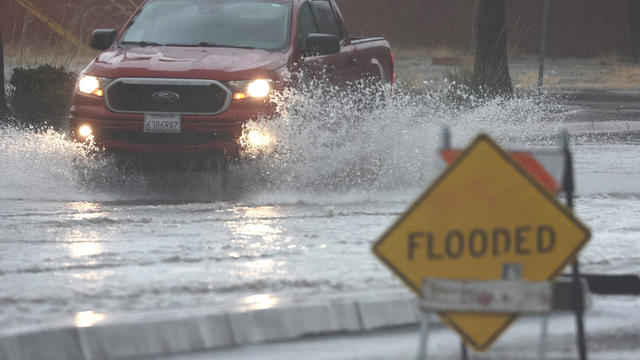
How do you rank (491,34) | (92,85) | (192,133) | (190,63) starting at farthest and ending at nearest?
(491,34) < (92,85) < (190,63) < (192,133)

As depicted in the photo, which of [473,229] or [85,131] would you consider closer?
[473,229]

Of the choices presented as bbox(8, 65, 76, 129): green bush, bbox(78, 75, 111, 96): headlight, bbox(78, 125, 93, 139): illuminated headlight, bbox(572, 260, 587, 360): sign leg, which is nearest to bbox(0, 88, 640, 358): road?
bbox(78, 125, 93, 139): illuminated headlight

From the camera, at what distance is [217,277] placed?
780cm

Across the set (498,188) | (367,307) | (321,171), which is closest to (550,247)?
(498,188)

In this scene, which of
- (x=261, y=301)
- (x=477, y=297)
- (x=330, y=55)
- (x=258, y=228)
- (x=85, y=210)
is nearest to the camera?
(x=477, y=297)

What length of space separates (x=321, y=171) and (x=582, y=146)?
556 centimetres

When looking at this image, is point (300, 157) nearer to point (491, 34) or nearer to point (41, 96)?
point (41, 96)

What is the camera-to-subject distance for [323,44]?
40.6 ft

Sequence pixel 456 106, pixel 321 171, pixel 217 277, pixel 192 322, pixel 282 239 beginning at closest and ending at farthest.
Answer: pixel 192 322 < pixel 217 277 < pixel 282 239 < pixel 321 171 < pixel 456 106

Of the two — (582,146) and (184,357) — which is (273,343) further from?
(582,146)

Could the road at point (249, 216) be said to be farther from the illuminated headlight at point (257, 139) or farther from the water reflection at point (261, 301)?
the water reflection at point (261, 301)

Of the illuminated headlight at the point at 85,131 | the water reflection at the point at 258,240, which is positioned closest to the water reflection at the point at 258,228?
the water reflection at the point at 258,240

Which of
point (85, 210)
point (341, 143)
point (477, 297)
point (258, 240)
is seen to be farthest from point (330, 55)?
point (477, 297)

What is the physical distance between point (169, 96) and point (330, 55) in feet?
6.51
